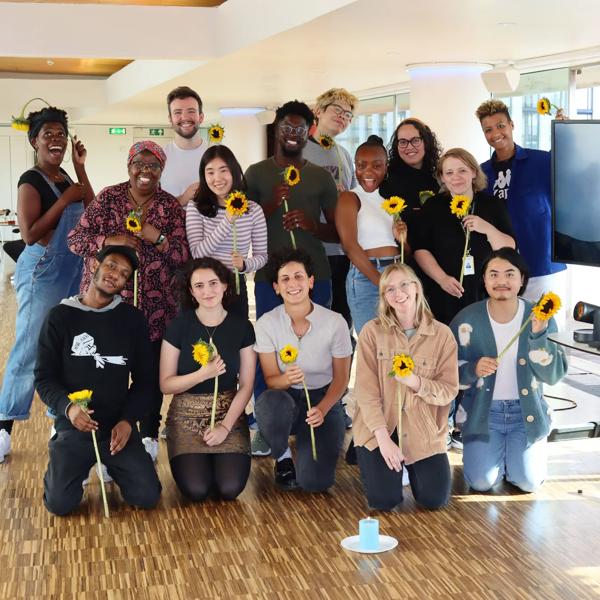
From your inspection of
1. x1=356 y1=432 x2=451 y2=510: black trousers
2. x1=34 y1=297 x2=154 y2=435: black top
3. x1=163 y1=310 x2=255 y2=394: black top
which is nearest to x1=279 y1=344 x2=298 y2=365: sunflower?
x1=163 y1=310 x2=255 y2=394: black top

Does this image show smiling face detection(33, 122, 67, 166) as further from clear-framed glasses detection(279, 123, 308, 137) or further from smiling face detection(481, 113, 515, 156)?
smiling face detection(481, 113, 515, 156)

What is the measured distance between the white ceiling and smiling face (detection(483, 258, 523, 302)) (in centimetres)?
231

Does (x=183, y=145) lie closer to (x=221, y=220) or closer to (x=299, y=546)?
(x=221, y=220)

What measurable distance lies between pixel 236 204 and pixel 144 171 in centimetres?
45

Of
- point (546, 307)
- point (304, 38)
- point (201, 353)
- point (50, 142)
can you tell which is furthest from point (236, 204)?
point (304, 38)

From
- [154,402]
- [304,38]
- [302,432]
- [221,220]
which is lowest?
[302,432]

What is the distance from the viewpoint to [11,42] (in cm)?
921

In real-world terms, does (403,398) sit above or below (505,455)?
above

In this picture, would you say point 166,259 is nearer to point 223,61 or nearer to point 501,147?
point 501,147

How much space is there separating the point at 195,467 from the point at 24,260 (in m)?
1.51

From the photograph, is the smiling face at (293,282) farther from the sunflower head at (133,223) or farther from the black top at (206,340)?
the sunflower head at (133,223)

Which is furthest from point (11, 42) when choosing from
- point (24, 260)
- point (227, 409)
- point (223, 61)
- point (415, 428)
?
point (415, 428)

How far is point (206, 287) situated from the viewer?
14.6 ft

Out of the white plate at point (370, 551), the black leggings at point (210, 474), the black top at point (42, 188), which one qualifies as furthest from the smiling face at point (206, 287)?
the white plate at point (370, 551)
